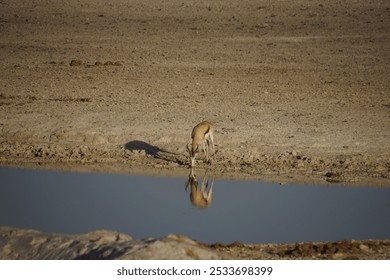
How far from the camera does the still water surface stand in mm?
12251

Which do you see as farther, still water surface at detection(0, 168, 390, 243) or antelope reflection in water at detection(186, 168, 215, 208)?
antelope reflection in water at detection(186, 168, 215, 208)

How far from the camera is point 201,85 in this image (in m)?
21.6

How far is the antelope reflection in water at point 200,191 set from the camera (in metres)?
13.6

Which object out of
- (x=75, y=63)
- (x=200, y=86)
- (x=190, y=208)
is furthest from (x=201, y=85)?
(x=190, y=208)

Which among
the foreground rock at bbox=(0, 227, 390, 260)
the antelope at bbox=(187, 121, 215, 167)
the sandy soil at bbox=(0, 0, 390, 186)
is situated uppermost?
the sandy soil at bbox=(0, 0, 390, 186)

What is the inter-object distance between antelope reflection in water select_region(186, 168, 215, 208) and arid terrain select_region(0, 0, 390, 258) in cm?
37

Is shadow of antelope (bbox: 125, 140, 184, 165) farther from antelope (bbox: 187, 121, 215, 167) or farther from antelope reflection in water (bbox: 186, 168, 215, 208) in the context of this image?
antelope reflection in water (bbox: 186, 168, 215, 208)

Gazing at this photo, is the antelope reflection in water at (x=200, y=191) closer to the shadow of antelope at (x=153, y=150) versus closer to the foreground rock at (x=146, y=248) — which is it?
the shadow of antelope at (x=153, y=150)

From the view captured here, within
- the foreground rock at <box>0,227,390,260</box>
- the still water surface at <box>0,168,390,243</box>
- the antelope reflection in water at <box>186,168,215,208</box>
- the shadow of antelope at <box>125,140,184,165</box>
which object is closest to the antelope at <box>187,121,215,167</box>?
the antelope reflection in water at <box>186,168,215,208</box>

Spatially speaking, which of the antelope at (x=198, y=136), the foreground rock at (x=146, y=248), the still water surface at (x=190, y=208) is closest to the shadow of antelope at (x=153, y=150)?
the antelope at (x=198, y=136)

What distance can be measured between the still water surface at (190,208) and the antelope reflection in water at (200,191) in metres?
0.07

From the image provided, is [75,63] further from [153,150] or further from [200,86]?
[153,150]

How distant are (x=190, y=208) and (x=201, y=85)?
8615mm

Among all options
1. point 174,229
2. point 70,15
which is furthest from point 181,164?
point 70,15
